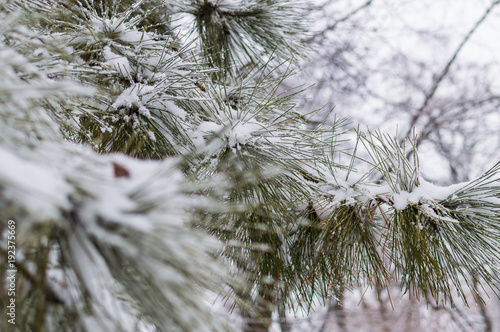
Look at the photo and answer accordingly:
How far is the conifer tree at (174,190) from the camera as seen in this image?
258mm

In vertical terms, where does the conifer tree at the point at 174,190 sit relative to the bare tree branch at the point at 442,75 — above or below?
below

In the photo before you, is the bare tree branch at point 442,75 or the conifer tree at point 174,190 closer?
the conifer tree at point 174,190

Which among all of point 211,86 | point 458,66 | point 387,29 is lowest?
point 211,86

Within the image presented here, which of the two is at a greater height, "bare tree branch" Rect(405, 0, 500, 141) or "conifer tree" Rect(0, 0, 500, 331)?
"bare tree branch" Rect(405, 0, 500, 141)

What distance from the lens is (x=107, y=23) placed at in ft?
2.32

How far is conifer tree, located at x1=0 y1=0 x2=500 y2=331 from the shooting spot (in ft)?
0.85

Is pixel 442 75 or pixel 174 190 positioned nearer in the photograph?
pixel 174 190

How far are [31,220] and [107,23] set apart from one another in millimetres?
629

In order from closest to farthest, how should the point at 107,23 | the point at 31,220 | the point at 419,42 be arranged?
the point at 31,220 → the point at 107,23 → the point at 419,42

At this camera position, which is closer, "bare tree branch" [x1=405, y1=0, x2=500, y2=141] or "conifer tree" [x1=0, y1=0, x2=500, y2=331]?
"conifer tree" [x1=0, y1=0, x2=500, y2=331]

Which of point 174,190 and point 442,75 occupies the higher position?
point 442,75

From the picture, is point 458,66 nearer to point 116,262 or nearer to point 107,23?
point 107,23

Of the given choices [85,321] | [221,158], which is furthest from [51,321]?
[221,158]

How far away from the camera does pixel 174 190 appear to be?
0.86ft
